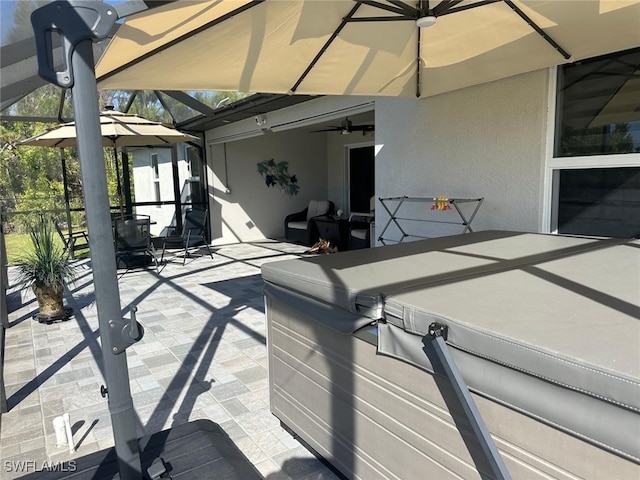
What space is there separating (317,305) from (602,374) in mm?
1137

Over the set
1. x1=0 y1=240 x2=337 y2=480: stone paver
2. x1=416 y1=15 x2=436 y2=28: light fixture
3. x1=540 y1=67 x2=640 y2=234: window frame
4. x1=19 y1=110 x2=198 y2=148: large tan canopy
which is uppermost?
x1=416 y1=15 x2=436 y2=28: light fixture

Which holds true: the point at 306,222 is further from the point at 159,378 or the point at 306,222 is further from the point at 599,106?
the point at 599,106

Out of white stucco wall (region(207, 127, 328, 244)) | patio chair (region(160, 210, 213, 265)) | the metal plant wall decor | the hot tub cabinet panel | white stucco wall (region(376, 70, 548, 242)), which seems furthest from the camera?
the metal plant wall decor

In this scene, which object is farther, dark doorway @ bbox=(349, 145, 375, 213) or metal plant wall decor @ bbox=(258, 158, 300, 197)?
metal plant wall decor @ bbox=(258, 158, 300, 197)

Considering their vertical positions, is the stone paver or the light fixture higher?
the light fixture

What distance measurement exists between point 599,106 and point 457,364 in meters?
2.84

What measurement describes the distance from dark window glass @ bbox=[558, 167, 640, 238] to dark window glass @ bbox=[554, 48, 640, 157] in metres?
0.17

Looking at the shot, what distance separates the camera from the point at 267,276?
230 cm

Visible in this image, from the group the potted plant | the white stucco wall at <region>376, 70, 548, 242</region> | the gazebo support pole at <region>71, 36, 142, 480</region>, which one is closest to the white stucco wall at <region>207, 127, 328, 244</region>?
the potted plant

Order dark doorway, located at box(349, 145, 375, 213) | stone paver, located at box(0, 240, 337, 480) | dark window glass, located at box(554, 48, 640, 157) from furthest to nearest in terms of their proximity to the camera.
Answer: dark doorway, located at box(349, 145, 375, 213) < dark window glass, located at box(554, 48, 640, 157) < stone paver, located at box(0, 240, 337, 480)

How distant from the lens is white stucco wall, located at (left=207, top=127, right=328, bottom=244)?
9758mm

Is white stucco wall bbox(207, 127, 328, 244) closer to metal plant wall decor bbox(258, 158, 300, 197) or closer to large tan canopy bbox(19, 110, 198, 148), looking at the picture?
metal plant wall decor bbox(258, 158, 300, 197)

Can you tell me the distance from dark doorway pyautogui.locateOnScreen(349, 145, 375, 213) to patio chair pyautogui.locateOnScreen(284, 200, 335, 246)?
0.60m

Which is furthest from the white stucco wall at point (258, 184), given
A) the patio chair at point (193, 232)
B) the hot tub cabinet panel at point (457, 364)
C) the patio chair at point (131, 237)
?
the hot tub cabinet panel at point (457, 364)
